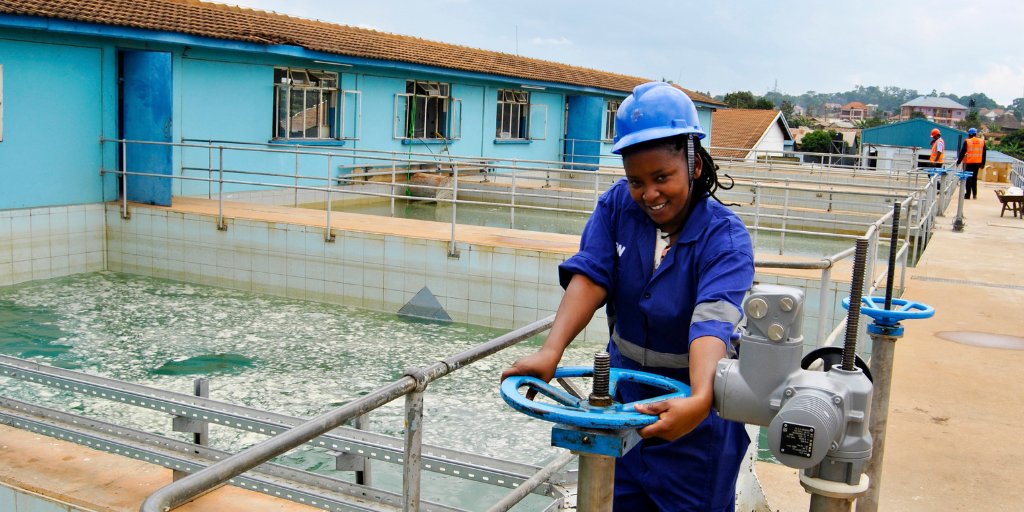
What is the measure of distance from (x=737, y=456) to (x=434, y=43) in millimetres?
22096

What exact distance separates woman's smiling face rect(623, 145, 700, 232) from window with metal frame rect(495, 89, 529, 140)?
20.3m

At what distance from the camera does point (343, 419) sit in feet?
6.58

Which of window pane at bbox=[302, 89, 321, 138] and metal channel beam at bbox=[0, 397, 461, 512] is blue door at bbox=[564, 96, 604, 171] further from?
metal channel beam at bbox=[0, 397, 461, 512]

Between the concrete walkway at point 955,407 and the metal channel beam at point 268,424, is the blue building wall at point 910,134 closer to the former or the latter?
the concrete walkway at point 955,407

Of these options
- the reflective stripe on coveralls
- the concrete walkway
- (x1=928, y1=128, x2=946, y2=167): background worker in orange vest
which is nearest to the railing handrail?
the reflective stripe on coveralls

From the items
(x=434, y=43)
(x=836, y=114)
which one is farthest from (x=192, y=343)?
(x=836, y=114)

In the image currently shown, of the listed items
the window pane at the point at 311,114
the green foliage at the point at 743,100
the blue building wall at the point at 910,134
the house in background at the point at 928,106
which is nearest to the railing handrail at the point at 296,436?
the window pane at the point at 311,114

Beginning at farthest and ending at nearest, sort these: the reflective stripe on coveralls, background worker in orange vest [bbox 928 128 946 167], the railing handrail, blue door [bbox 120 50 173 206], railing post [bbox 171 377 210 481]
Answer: background worker in orange vest [bbox 928 128 946 167] → blue door [bbox 120 50 173 206] → railing post [bbox 171 377 210 481] → the reflective stripe on coveralls → the railing handrail

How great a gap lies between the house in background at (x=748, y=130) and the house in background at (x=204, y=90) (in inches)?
603

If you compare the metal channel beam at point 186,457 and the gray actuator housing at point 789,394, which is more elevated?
the gray actuator housing at point 789,394

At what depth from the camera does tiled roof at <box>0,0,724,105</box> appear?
11.9 metres

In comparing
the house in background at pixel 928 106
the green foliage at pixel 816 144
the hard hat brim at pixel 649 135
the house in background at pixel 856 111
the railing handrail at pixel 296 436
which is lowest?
the railing handrail at pixel 296 436

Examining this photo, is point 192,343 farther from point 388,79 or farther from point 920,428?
point 388,79

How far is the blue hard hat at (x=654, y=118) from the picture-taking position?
1944mm
